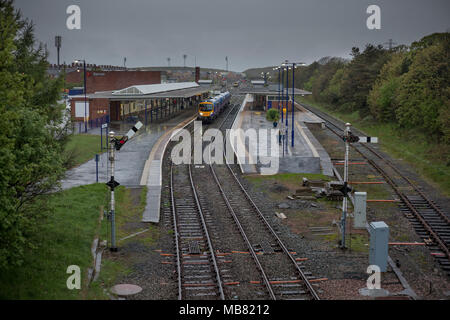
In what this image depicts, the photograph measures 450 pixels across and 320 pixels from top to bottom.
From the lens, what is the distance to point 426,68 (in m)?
40.8

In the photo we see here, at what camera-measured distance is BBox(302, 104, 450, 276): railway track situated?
54.3 feet

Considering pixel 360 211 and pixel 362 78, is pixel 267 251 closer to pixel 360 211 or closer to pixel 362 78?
pixel 360 211

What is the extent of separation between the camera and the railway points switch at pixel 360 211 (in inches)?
719

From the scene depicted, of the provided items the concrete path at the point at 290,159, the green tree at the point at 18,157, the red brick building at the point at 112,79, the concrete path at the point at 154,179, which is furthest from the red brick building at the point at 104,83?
the green tree at the point at 18,157

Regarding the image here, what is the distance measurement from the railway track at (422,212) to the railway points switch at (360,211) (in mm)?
2070

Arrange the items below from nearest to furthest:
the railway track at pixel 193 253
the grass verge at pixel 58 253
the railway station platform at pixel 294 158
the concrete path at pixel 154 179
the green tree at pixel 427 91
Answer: the grass verge at pixel 58 253, the railway track at pixel 193 253, the concrete path at pixel 154 179, the railway station platform at pixel 294 158, the green tree at pixel 427 91

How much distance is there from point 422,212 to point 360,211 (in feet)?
13.3

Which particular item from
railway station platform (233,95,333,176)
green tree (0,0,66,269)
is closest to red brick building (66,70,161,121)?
railway station platform (233,95,333,176)

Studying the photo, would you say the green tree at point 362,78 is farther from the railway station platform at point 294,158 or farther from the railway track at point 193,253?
the railway track at point 193,253

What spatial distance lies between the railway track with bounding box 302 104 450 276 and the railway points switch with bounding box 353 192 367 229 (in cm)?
207

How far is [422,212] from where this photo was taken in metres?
20.8

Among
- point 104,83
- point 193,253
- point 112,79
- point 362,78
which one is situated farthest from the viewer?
point 112,79

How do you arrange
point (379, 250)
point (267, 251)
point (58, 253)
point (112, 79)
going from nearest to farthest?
point (58, 253)
point (379, 250)
point (267, 251)
point (112, 79)

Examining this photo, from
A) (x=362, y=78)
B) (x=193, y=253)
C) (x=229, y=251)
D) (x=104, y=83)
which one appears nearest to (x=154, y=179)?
(x=193, y=253)
